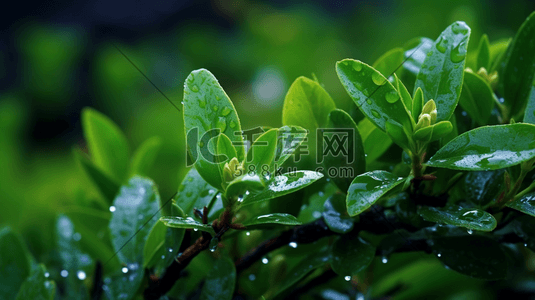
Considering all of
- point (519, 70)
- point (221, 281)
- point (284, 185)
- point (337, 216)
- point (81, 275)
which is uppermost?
point (519, 70)

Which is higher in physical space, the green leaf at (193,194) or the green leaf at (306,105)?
the green leaf at (306,105)

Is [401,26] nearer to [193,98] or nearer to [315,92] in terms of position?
[315,92]

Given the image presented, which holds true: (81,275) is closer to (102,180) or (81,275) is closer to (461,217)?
(102,180)

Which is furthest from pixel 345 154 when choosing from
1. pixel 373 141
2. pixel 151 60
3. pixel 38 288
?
pixel 151 60

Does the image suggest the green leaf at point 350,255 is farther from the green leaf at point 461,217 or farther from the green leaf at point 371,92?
the green leaf at point 371,92

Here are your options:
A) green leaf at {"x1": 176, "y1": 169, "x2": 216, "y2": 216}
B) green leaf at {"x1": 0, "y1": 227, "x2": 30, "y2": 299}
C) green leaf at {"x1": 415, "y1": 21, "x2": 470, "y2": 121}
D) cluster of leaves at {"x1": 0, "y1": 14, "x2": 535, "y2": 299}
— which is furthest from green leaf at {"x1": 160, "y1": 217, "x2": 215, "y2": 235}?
green leaf at {"x1": 0, "y1": 227, "x2": 30, "y2": 299}

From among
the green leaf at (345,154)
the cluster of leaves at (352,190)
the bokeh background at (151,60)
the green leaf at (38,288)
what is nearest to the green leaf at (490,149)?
the cluster of leaves at (352,190)
